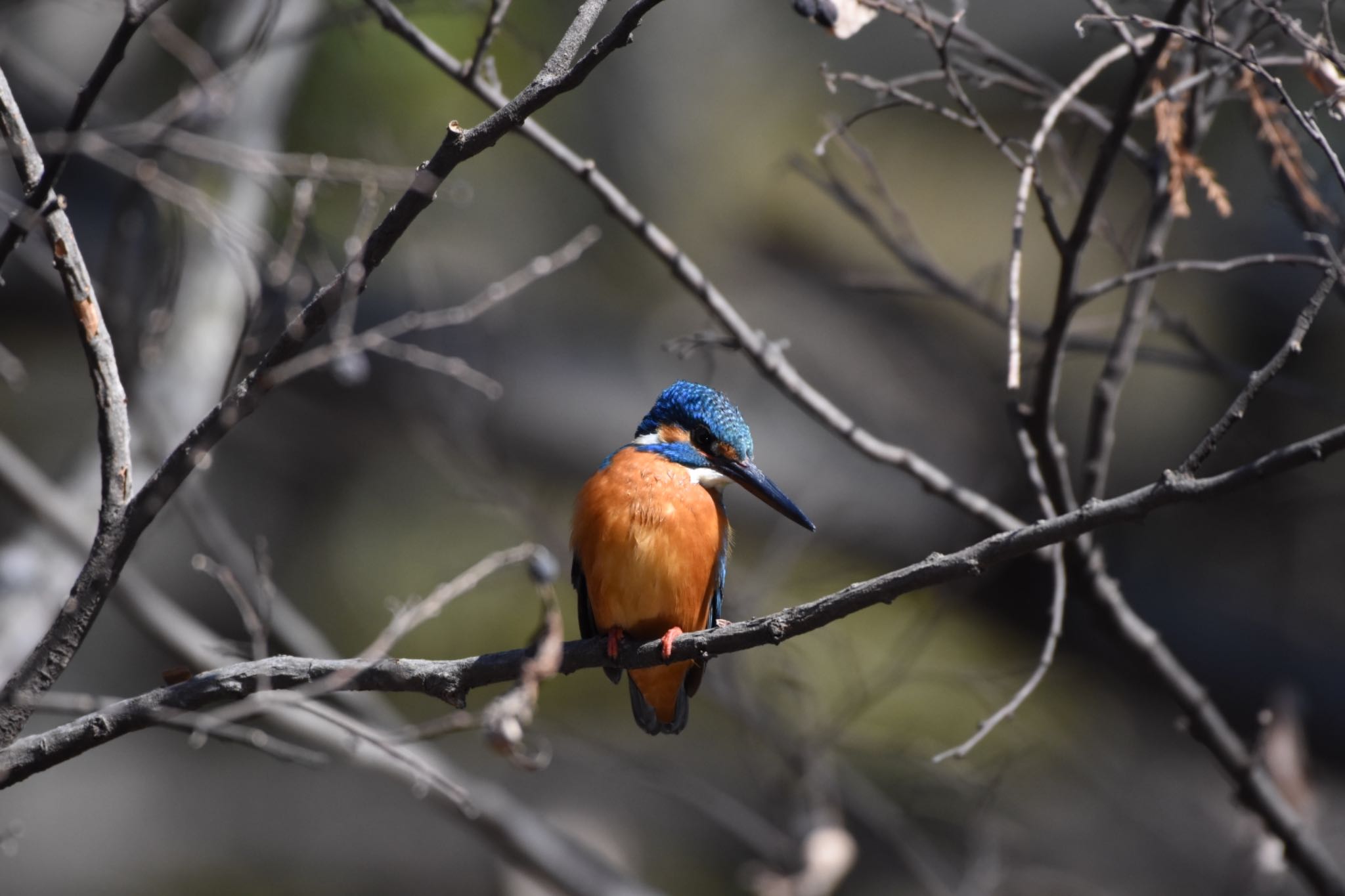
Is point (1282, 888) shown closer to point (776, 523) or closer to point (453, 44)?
point (776, 523)

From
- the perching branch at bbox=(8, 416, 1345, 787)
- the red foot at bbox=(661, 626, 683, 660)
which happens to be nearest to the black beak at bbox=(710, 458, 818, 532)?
the red foot at bbox=(661, 626, 683, 660)

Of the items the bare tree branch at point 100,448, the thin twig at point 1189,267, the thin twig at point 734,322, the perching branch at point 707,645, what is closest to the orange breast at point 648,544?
the thin twig at point 734,322

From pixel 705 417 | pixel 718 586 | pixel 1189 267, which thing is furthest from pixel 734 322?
pixel 1189 267

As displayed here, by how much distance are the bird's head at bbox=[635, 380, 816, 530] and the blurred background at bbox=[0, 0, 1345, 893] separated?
4.50ft

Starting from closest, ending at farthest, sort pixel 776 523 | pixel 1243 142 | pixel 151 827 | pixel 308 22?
pixel 308 22
pixel 776 523
pixel 151 827
pixel 1243 142

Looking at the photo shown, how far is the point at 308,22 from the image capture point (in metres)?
4.28

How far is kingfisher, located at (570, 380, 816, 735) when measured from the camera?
2475 millimetres

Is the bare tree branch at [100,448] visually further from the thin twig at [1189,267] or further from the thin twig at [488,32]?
the thin twig at [1189,267]

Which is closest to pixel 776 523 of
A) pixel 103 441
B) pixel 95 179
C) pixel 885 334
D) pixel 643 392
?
pixel 643 392

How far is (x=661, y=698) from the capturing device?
9.13 feet

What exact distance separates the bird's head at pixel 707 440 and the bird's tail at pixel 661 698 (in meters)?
0.42

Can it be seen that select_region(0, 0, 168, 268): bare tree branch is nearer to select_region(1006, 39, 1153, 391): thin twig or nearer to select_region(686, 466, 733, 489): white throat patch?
select_region(1006, 39, 1153, 391): thin twig

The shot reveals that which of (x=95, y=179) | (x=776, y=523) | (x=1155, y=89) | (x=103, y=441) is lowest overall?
(x=103, y=441)

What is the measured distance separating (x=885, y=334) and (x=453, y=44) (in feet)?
10.5
